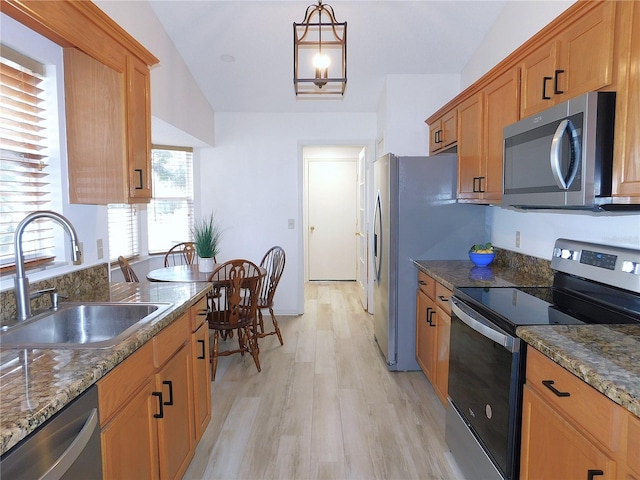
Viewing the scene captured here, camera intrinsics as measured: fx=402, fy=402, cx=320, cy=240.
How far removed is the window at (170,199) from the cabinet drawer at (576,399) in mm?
3997

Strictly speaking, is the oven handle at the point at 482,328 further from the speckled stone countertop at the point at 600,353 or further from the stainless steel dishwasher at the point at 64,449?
the stainless steel dishwasher at the point at 64,449

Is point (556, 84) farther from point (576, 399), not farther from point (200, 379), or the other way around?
point (200, 379)

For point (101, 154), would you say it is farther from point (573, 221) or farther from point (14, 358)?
point (573, 221)

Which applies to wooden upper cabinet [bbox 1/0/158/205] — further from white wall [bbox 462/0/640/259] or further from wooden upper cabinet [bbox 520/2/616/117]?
white wall [bbox 462/0/640/259]

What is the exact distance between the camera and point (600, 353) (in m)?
1.20

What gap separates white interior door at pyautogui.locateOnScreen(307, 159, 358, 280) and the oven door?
4734mm

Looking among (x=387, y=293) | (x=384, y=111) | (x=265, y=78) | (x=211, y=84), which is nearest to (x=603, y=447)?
(x=387, y=293)

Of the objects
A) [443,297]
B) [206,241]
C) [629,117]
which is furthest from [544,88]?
[206,241]

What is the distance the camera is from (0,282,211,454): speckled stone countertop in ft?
2.79

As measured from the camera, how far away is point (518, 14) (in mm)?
2689

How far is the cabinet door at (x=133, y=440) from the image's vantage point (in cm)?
119

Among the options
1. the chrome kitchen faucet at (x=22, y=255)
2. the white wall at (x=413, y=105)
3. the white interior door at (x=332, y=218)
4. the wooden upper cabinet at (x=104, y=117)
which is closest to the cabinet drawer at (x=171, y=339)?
the chrome kitchen faucet at (x=22, y=255)

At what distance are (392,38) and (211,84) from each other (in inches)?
73.1

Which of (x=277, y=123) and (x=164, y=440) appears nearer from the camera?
(x=164, y=440)
